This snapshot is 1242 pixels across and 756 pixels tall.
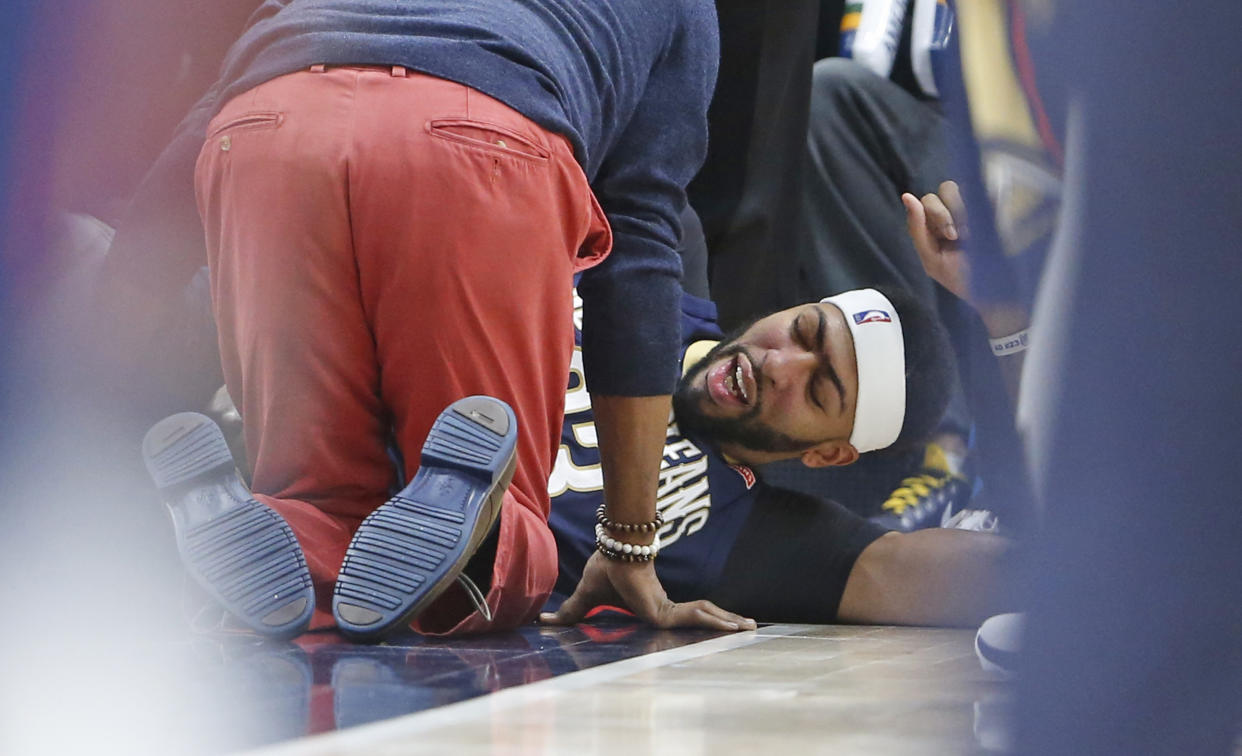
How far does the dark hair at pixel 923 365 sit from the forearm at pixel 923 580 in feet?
1.11

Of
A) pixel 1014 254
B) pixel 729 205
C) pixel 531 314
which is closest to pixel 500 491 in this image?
pixel 531 314

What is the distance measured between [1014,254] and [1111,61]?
7 cm

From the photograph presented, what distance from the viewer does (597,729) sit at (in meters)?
0.65

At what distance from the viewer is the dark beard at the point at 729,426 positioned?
201 cm

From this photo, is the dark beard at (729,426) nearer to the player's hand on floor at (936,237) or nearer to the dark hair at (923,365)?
the dark hair at (923,365)

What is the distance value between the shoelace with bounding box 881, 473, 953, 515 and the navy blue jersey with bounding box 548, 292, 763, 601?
426 millimetres

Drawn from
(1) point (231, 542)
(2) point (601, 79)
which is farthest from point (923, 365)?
(1) point (231, 542)

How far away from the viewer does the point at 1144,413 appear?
355 mm

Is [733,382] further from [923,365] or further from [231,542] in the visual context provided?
[231,542]

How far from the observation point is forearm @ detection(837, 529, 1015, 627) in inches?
61.6

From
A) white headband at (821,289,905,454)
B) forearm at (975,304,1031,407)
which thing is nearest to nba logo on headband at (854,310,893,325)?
white headband at (821,289,905,454)

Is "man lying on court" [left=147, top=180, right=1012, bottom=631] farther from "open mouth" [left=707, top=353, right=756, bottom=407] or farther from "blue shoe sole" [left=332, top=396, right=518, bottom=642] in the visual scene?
"blue shoe sole" [left=332, top=396, right=518, bottom=642]

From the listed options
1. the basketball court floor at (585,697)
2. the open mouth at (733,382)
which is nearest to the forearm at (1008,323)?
the basketball court floor at (585,697)

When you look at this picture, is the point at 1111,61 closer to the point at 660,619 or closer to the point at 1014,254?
the point at 1014,254
